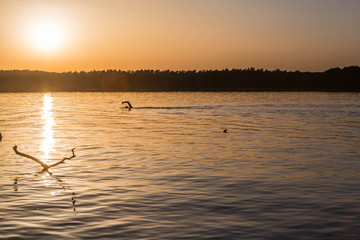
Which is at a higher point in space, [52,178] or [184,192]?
[184,192]

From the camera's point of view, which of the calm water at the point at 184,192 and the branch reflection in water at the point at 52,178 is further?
the branch reflection in water at the point at 52,178

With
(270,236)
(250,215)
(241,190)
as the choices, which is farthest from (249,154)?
(270,236)

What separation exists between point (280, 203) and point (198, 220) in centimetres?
390

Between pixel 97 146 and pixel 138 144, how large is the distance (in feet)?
10.7

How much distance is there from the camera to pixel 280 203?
17.0 m

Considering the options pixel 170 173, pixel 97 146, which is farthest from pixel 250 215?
pixel 97 146

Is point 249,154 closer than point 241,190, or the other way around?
point 241,190

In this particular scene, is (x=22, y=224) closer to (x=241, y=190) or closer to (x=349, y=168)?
(x=241, y=190)

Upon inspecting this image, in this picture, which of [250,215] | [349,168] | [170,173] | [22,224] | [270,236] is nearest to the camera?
[270,236]

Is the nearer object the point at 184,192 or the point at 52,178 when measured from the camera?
the point at 184,192

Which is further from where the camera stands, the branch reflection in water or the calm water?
the branch reflection in water

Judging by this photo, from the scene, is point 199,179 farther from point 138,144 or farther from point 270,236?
point 138,144

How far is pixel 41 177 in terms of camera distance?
22172 millimetres

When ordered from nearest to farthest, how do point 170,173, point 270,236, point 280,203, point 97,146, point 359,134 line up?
point 270,236, point 280,203, point 170,173, point 97,146, point 359,134
